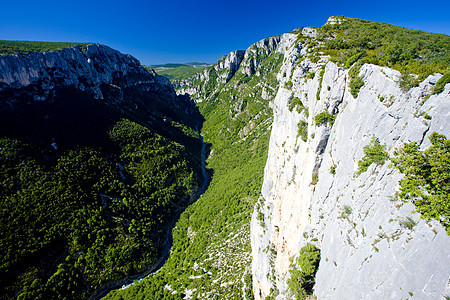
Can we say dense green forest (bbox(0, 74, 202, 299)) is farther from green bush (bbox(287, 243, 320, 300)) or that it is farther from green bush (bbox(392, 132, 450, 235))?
green bush (bbox(392, 132, 450, 235))

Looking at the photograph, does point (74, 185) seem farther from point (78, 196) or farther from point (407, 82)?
point (407, 82)

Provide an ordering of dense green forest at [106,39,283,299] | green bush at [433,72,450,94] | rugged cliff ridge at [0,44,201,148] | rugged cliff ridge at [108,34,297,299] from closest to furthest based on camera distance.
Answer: green bush at [433,72,450,94], dense green forest at [106,39,283,299], rugged cliff ridge at [108,34,297,299], rugged cliff ridge at [0,44,201,148]

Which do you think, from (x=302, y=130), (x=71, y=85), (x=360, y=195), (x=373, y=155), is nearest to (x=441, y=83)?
(x=373, y=155)

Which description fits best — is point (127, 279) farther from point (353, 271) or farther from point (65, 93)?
point (65, 93)

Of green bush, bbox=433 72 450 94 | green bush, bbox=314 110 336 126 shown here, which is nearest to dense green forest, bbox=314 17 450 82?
green bush, bbox=433 72 450 94

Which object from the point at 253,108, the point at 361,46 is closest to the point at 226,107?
the point at 253,108

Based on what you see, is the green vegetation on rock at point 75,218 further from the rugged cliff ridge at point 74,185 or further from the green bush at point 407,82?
the green bush at point 407,82

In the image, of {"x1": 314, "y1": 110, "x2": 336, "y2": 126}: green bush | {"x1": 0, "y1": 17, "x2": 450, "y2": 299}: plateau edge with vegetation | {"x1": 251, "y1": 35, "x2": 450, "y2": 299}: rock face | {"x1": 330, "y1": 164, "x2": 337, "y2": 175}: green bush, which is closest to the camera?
{"x1": 251, "y1": 35, "x2": 450, "y2": 299}: rock face
